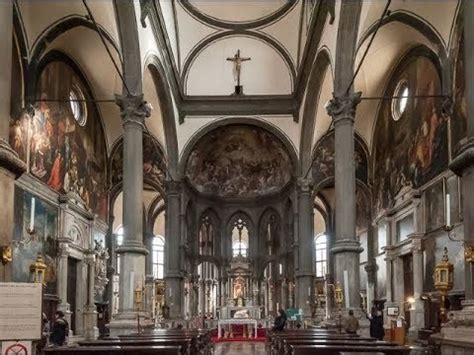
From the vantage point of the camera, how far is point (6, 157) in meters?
8.32

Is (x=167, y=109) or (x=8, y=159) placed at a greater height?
(x=167, y=109)

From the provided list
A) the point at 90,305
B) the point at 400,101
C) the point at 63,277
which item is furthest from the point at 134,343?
the point at 400,101

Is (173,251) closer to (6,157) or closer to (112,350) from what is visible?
(112,350)

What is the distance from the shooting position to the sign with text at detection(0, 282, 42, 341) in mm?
7426

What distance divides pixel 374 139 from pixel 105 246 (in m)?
12.2

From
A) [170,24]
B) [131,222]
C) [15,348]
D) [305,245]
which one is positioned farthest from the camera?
[305,245]

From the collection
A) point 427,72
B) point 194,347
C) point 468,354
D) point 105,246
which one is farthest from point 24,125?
point 468,354

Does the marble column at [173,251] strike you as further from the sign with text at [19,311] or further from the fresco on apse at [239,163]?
the sign with text at [19,311]

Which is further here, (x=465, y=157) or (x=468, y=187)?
(x=468, y=187)

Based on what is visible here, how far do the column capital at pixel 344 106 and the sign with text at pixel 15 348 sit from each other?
1161 cm

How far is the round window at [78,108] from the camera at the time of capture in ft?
79.9

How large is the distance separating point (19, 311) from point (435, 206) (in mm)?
15786

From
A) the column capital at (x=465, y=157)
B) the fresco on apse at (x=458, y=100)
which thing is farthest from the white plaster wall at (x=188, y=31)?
the column capital at (x=465, y=157)

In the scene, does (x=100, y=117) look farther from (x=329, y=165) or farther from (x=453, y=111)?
(x=453, y=111)
